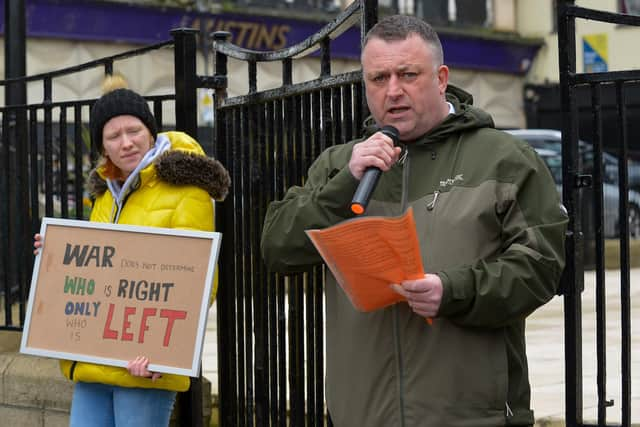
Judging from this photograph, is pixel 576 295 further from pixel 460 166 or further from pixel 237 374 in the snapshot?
pixel 237 374

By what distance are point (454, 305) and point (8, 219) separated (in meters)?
4.43

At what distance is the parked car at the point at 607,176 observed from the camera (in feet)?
52.2

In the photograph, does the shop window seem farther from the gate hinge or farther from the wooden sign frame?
the gate hinge

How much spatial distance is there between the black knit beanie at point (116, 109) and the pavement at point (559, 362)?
1.92 m

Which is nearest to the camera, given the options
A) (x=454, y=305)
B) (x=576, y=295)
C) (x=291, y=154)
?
(x=454, y=305)

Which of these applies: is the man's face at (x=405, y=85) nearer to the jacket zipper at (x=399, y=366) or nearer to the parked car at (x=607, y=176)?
the jacket zipper at (x=399, y=366)

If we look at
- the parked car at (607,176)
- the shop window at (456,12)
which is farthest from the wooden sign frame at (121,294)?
the shop window at (456,12)

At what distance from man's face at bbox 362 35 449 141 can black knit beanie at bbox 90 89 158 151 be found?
5.79 ft

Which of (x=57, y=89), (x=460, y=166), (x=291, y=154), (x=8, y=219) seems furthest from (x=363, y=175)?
(x=57, y=89)

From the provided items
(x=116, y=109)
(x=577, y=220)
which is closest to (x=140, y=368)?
(x=116, y=109)

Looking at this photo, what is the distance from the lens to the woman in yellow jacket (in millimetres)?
4758

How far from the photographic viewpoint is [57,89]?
22719 millimetres

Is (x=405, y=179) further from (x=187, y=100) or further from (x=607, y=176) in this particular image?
(x=607, y=176)

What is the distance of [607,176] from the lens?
55.8 ft
